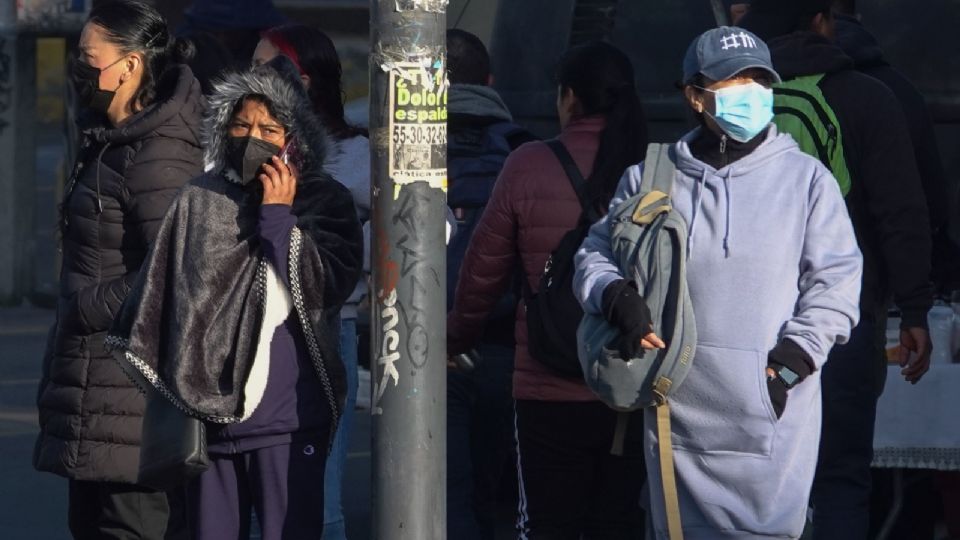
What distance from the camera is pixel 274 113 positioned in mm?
4461

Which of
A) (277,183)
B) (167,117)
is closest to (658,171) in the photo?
(277,183)

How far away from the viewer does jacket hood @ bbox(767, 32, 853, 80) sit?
5.07 m

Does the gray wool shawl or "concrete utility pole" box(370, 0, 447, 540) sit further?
the gray wool shawl

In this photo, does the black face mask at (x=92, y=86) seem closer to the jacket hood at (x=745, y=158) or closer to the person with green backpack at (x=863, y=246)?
the jacket hood at (x=745, y=158)

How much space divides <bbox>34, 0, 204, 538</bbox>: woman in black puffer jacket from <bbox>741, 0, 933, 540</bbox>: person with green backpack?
170 cm

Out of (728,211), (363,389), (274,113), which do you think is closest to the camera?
(728,211)

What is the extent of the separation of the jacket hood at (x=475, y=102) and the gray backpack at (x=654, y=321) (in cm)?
153

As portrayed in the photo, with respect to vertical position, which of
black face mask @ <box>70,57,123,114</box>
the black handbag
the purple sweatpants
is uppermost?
black face mask @ <box>70,57,123,114</box>

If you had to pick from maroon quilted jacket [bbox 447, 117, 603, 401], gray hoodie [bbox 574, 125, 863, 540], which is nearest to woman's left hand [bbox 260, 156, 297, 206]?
gray hoodie [bbox 574, 125, 863, 540]

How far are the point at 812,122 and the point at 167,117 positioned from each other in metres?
1.75

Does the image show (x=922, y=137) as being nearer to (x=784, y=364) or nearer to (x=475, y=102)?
(x=475, y=102)

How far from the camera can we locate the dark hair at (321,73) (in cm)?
546

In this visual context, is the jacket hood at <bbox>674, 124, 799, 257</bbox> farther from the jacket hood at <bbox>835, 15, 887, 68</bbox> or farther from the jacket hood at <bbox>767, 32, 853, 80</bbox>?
the jacket hood at <bbox>835, 15, 887, 68</bbox>

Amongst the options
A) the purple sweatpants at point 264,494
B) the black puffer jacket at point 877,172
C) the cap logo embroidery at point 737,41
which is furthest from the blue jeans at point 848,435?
the purple sweatpants at point 264,494
